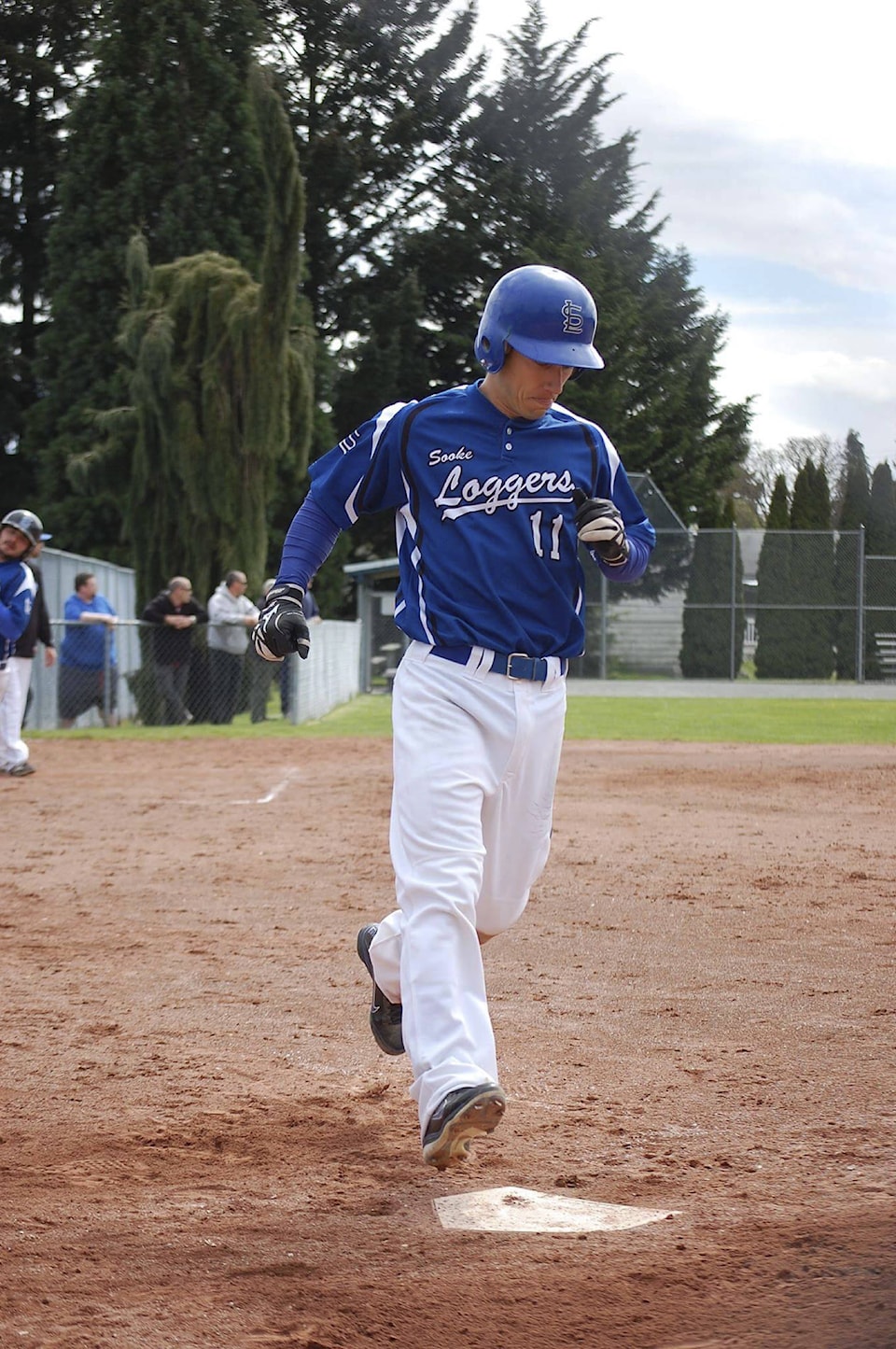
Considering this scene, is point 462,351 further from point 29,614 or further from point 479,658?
point 479,658

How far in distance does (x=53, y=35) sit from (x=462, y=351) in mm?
13355

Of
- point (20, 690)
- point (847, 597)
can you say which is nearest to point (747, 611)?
point (847, 597)

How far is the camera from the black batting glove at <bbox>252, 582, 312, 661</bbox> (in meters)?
3.85

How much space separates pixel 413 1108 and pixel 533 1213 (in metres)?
0.90

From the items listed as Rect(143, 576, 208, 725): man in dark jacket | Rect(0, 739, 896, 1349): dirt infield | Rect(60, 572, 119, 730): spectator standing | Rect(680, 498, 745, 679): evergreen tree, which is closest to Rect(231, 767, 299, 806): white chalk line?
Rect(0, 739, 896, 1349): dirt infield

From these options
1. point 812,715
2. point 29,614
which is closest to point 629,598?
point 812,715

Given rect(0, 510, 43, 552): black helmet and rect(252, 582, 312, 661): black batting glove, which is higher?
rect(0, 510, 43, 552): black helmet

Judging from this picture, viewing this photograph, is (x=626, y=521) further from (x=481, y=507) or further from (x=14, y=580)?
(x=14, y=580)

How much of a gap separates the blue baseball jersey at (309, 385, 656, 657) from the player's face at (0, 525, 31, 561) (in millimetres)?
9004

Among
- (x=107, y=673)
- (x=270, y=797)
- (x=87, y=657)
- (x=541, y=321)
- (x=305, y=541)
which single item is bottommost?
(x=270, y=797)

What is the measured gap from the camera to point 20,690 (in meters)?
12.8

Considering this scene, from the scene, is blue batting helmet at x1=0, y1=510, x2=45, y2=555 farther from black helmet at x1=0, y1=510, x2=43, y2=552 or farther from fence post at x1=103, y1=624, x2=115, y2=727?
fence post at x1=103, y1=624, x2=115, y2=727

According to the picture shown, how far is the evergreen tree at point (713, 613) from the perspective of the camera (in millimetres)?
30984

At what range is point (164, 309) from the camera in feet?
73.6
